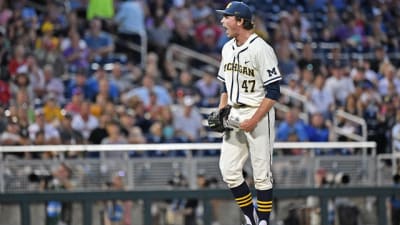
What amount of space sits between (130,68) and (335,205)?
248 inches

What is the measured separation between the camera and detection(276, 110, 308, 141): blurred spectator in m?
17.3

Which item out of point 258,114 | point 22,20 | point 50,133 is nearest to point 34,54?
point 22,20

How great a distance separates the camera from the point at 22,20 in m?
19.2

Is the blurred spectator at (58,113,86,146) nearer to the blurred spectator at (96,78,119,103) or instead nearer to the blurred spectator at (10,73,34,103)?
the blurred spectator at (10,73,34,103)

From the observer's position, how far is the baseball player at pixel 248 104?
10477 millimetres

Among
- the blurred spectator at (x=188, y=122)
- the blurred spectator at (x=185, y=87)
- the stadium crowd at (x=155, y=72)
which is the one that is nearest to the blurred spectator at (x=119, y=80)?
the stadium crowd at (x=155, y=72)

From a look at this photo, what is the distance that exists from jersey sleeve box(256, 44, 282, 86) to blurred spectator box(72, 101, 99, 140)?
6542 millimetres

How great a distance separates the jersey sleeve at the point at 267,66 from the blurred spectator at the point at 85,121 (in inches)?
258

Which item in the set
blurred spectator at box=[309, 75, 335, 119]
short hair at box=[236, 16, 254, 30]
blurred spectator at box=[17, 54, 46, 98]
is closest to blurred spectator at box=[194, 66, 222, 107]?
blurred spectator at box=[309, 75, 335, 119]

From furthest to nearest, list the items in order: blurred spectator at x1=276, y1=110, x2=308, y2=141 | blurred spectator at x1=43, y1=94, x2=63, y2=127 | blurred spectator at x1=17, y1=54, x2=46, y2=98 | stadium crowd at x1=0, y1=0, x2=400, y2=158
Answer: blurred spectator at x1=17, y1=54, x2=46, y2=98 → blurred spectator at x1=276, y1=110, x2=308, y2=141 → stadium crowd at x1=0, y1=0, x2=400, y2=158 → blurred spectator at x1=43, y1=94, x2=63, y2=127

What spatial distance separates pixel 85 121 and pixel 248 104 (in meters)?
6.58

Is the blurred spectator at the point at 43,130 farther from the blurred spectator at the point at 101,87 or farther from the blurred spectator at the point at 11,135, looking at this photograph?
the blurred spectator at the point at 101,87

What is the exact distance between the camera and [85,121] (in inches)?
664

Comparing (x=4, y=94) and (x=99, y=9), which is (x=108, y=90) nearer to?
(x=4, y=94)
